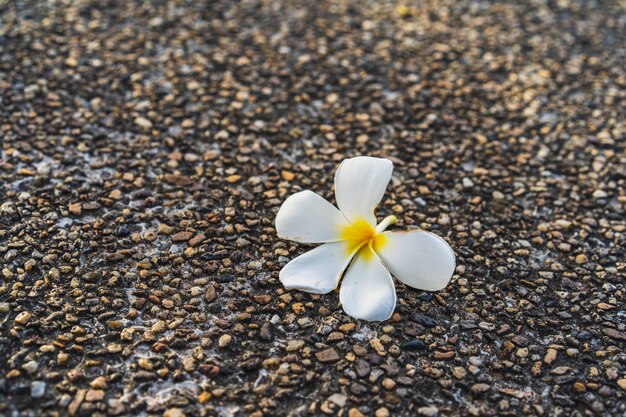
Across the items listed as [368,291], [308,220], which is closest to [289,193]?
[308,220]

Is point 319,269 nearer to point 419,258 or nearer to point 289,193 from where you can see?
point 419,258

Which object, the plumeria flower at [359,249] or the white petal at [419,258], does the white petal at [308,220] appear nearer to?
the plumeria flower at [359,249]

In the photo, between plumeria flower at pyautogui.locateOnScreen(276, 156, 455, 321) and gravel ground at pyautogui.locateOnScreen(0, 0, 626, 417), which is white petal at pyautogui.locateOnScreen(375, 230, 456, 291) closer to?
plumeria flower at pyautogui.locateOnScreen(276, 156, 455, 321)

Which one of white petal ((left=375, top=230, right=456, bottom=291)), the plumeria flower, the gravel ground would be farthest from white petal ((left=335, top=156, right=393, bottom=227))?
the gravel ground

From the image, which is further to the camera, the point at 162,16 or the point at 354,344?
the point at 162,16

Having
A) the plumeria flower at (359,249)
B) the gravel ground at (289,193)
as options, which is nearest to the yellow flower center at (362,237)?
the plumeria flower at (359,249)

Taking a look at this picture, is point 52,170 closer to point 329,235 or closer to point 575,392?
point 329,235

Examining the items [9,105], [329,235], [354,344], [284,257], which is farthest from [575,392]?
[9,105]
